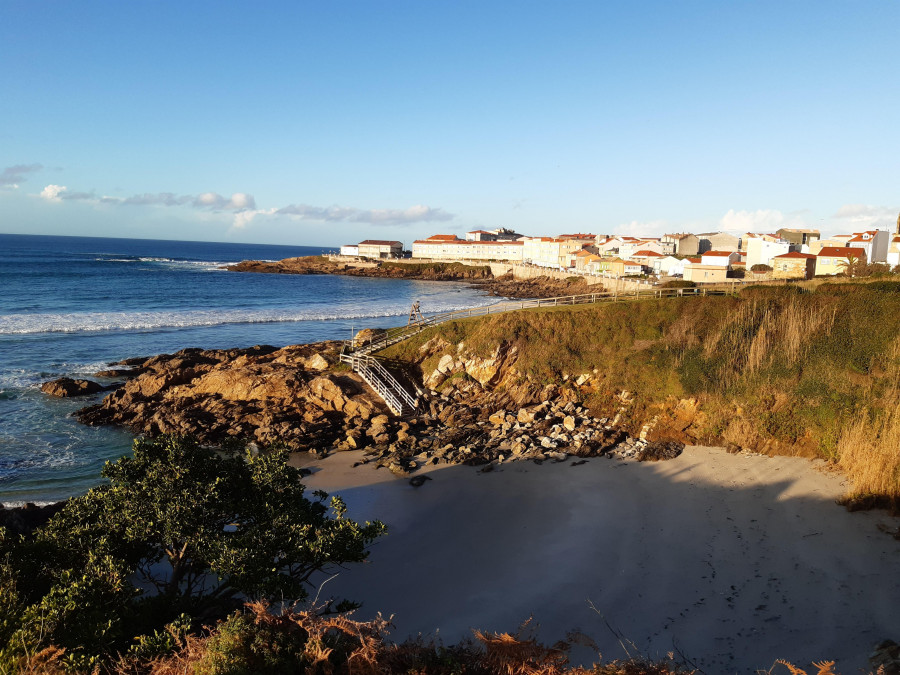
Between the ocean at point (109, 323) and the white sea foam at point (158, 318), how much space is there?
0.10 m

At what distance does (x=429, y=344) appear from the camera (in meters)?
30.4

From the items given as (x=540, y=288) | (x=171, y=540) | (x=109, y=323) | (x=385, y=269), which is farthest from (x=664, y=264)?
(x=171, y=540)

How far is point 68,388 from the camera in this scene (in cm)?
2938

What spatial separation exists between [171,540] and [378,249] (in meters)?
137

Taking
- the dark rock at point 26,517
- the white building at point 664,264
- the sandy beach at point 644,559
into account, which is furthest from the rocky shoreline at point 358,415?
the white building at point 664,264

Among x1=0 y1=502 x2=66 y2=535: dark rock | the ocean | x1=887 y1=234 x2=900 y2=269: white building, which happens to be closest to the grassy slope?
the ocean

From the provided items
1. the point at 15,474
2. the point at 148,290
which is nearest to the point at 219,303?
the point at 148,290

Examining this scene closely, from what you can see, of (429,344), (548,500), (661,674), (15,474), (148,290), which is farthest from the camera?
(148,290)

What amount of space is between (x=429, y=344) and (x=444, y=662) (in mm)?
23775

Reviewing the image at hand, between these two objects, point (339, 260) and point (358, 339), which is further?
point (339, 260)

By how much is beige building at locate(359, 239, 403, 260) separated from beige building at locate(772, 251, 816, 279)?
10460cm

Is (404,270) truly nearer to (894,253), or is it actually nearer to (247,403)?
(894,253)

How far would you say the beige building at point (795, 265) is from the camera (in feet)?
148

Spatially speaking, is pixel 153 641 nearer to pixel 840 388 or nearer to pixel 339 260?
pixel 840 388
